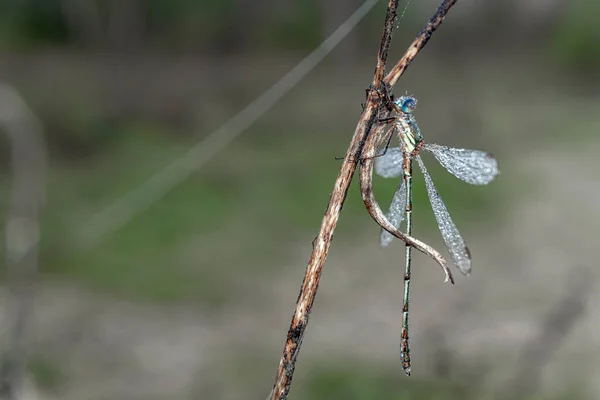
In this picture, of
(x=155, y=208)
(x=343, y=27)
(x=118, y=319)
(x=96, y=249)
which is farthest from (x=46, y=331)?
(x=343, y=27)

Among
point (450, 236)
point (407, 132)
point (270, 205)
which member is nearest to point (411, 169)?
point (407, 132)

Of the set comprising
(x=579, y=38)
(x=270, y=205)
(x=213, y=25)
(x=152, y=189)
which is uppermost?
(x=213, y=25)

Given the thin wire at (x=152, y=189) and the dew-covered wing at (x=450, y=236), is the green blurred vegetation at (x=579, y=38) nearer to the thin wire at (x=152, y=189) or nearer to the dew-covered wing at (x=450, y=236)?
the thin wire at (x=152, y=189)

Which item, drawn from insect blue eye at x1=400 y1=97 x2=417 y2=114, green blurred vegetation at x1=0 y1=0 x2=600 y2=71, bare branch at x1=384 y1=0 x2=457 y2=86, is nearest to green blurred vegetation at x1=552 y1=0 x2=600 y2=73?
green blurred vegetation at x1=0 y1=0 x2=600 y2=71

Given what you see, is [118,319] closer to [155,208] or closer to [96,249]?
[96,249]

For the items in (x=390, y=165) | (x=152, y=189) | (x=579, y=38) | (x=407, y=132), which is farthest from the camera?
(x=579, y=38)

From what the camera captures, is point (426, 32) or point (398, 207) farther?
point (398, 207)

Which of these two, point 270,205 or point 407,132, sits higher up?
point 270,205

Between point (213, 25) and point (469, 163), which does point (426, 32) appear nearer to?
point (469, 163)
